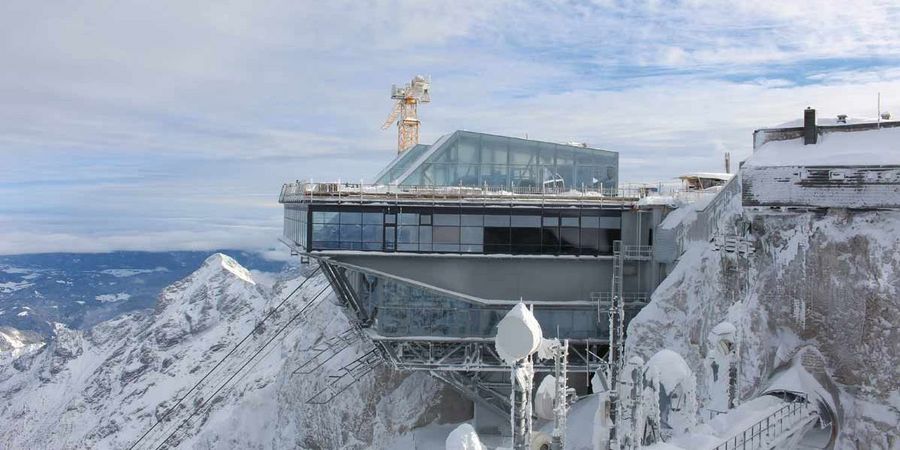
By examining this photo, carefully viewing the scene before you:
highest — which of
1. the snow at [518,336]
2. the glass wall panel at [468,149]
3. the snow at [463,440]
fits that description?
the glass wall panel at [468,149]

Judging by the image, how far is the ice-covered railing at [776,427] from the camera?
19781 mm

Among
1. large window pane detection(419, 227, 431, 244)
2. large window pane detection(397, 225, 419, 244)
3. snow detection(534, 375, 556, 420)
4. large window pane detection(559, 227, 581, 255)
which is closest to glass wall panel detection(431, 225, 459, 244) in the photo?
large window pane detection(419, 227, 431, 244)

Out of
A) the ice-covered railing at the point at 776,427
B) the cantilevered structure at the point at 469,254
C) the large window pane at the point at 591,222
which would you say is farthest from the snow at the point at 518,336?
the large window pane at the point at 591,222

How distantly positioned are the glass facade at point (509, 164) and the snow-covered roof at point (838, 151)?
12900 mm

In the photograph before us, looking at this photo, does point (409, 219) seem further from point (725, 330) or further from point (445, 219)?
point (725, 330)

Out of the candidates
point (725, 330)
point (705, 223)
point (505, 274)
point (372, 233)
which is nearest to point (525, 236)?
point (505, 274)

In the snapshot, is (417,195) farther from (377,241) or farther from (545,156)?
(545,156)

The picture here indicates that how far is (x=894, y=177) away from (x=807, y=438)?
9095 mm

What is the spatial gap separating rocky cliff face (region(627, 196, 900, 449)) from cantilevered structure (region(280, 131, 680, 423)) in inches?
423

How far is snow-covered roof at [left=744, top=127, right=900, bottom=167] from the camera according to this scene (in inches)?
1076

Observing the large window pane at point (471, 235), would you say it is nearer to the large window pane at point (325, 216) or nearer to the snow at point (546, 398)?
the large window pane at point (325, 216)

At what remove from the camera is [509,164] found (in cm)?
4362

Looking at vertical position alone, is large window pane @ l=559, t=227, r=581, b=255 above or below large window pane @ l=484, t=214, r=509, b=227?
below

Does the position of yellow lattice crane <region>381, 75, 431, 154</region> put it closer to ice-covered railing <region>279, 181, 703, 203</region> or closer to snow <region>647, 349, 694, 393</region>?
ice-covered railing <region>279, 181, 703, 203</region>
